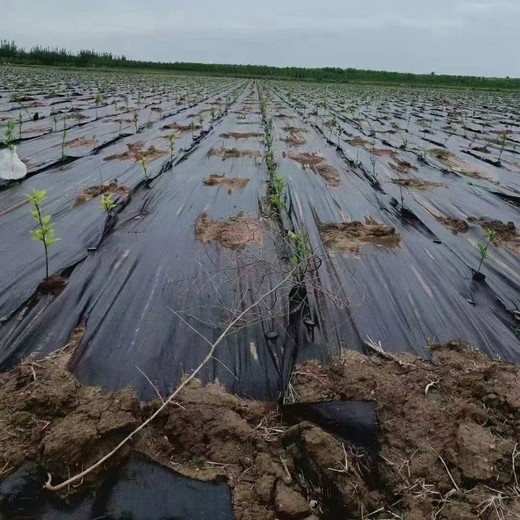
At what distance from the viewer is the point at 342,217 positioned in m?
4.63

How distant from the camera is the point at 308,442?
5.76 ft

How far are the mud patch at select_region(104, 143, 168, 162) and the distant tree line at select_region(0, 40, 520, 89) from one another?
4077 cm

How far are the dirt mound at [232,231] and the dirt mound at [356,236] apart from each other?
69 centimetres

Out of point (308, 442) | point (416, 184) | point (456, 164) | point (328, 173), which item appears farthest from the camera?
point (456, 164)

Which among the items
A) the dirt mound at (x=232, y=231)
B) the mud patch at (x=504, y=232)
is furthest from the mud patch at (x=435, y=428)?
the mud patch at (x=504, y=232)

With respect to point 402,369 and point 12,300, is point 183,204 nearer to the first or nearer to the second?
point 12,300

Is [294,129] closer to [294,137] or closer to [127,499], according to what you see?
[294,137]

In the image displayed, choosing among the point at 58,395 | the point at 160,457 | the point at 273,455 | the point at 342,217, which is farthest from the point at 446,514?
the point at 342,217

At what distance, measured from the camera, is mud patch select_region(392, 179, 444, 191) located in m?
5.88

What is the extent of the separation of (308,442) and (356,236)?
272 cm

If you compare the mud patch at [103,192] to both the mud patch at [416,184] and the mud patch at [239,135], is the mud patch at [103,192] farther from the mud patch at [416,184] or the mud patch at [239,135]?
the mud patch at [239,135]

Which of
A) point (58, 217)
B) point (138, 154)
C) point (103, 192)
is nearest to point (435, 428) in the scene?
point (58, 217)

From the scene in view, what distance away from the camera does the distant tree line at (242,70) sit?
43500 millimetres

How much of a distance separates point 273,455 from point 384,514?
1.64 ft
